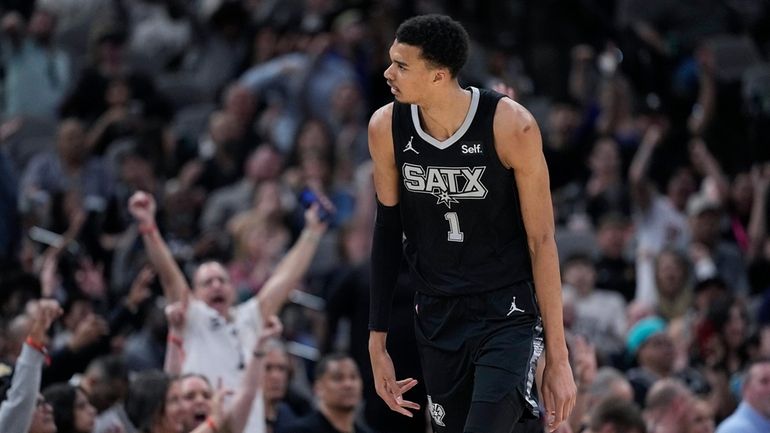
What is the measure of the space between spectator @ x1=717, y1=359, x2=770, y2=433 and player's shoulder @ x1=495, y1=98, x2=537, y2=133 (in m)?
3.94

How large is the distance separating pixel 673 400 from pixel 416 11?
7.96 metres

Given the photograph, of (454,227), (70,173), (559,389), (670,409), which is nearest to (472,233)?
(454,227)

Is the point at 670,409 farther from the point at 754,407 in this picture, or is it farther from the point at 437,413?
the point at 437,413

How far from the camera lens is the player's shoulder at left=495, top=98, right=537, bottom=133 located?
18.3 ft

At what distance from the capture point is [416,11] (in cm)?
1593

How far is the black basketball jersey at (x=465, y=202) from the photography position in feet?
18.6

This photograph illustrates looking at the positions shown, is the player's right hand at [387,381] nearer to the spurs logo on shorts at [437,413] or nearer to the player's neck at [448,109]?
the spurs logo on shorts at [437,413]

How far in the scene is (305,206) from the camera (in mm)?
9219

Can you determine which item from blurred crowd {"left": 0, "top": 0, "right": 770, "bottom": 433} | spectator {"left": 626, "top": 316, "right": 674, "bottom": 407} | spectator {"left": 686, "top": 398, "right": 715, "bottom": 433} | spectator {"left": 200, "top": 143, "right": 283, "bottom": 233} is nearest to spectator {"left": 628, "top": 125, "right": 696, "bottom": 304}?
blurred crowd {"left": 0, "top": 0, "right": 770, "bottom": 433}

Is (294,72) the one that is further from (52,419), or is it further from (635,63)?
(52,419)

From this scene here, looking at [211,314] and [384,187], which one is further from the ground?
[384,187]

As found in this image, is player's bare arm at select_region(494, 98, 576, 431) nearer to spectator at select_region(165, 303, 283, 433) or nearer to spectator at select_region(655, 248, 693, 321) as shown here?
spectator at select_region(165, 303, 283, 433)

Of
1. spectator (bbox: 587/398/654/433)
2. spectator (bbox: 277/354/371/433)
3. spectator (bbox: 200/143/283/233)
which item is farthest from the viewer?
spectator (bbox: 200/143/283/233)

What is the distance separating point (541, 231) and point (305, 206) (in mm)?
3686
